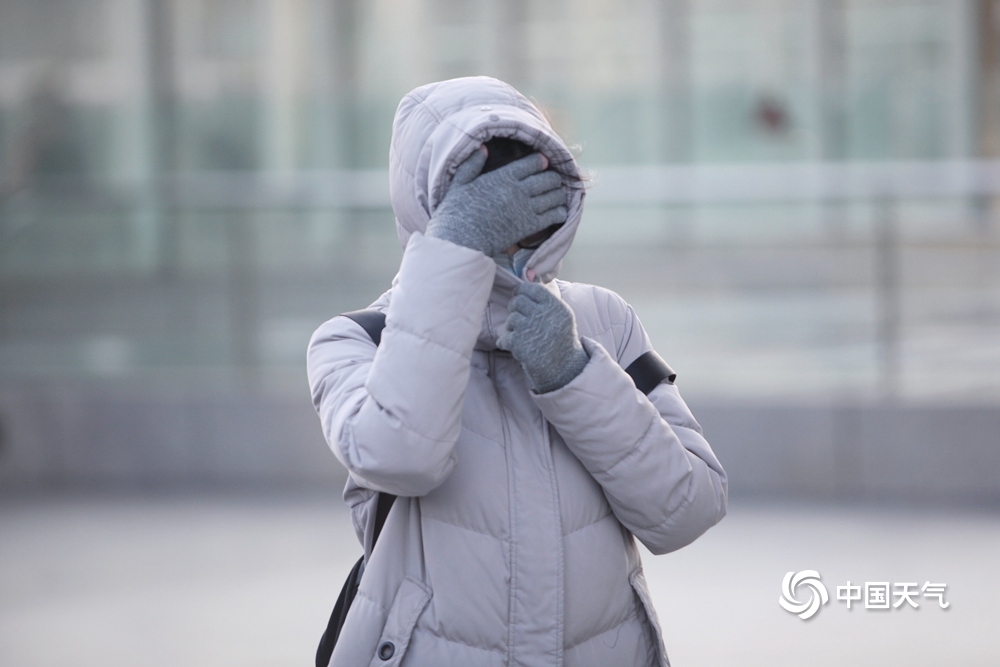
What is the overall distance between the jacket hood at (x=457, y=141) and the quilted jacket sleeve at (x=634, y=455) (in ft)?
0.67

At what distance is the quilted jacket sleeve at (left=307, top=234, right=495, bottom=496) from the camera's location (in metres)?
1.82

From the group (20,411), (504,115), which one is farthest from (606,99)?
(504,115)

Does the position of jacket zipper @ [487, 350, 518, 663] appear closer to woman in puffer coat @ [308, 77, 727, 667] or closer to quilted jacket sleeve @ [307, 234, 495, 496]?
woman in puffer coat @ [308, 77, 727, 667]

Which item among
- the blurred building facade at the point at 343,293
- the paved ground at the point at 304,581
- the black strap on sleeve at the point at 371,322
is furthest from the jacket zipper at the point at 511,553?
the blurred building facade at the point at 343,293

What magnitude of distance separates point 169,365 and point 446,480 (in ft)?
19.5

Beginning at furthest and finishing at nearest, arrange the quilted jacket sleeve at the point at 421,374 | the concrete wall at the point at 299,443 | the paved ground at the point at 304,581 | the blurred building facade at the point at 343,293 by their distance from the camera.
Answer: the blurred building facade at the point at 343,293 < the concrete wall at the point at 299,443 < the paved ground at the point at 304,581 < the quilted jacket sleeve at the point at 421,374

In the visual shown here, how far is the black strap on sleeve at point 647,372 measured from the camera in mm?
2141

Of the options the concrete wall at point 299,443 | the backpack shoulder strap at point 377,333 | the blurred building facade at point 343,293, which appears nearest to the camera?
the backpack shoulder strap at point 377,333

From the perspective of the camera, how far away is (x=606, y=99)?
14.4 m

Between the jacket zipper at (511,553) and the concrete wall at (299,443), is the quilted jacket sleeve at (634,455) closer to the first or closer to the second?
the jacket zipper at (511,553)

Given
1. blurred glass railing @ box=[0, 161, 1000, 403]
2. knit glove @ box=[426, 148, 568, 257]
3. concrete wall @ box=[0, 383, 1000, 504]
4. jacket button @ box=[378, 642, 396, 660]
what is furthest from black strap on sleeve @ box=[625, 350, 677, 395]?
concrete wall @ box=[0, 383, 1000, 504]

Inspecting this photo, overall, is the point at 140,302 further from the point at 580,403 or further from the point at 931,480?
the point at 580,403

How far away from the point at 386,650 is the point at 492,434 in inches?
14.7

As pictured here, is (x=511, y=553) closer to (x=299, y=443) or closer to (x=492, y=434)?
(x=492, y=434)
